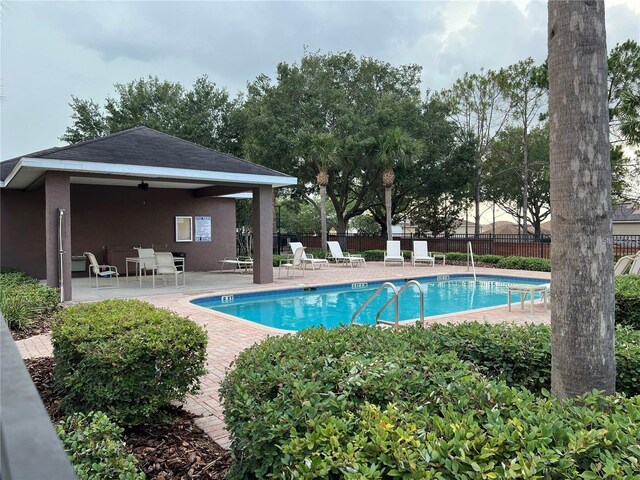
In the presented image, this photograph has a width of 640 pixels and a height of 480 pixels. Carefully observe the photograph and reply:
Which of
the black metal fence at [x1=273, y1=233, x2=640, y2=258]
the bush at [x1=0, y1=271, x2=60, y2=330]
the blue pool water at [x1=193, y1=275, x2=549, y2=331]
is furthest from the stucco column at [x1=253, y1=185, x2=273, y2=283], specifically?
the black metal fence at [x1=273, y1=233, x2=640, y2=258]

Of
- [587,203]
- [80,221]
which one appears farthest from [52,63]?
[80,221]

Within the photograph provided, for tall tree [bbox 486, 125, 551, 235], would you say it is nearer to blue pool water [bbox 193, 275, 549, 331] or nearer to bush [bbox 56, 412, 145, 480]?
blue pool water [bbox 193, 275, 549, 331]

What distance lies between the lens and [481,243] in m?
21.4

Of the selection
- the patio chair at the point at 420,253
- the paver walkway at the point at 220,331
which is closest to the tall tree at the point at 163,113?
the patio chair at the point at 420,253

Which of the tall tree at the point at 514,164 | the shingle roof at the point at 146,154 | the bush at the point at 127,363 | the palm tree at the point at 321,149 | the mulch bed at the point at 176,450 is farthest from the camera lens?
the tall tree at the point at 514,164

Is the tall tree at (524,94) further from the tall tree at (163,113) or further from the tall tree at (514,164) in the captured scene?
the tall tree at (163,113)

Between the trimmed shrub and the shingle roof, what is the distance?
1015 cm

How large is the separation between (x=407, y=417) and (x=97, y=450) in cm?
Result: 174

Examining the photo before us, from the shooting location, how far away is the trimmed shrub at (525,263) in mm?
16297

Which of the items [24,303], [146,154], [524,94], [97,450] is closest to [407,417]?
[97,450]

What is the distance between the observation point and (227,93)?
2450 centimetres

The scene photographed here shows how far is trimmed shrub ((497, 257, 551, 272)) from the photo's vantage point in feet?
53.5

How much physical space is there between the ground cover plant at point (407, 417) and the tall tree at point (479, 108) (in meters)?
24.1

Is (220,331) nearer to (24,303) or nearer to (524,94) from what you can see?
(24,303)
